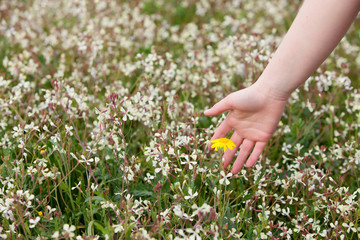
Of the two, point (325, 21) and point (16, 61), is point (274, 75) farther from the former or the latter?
point (16, 61)

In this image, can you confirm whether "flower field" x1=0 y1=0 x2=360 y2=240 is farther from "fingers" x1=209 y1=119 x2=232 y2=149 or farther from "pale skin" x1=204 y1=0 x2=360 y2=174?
"pale skin" x1=204 y1=0 x2=360 y2=174

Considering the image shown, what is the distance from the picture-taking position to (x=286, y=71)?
246 centimetres

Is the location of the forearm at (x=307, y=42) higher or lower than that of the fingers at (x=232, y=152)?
higher

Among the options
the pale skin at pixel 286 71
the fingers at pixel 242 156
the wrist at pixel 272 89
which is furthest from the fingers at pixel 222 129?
the wrist at pixel 272 89

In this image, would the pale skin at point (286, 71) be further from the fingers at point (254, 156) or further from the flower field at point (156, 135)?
the flower field at point (156, 135)

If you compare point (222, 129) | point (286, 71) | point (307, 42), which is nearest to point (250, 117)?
point (222, 129)

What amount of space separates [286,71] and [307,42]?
0.67ft

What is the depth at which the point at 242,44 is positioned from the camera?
12.7ft

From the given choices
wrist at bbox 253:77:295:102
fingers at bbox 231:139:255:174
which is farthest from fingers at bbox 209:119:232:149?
wrist at bbox 253:77:295:102

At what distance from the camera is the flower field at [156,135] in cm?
238

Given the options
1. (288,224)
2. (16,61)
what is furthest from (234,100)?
(16,61)

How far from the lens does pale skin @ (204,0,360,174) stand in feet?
7.53

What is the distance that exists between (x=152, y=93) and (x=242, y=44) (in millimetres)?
1029

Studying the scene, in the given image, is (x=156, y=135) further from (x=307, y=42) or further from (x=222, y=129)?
(x=307, y=42)
